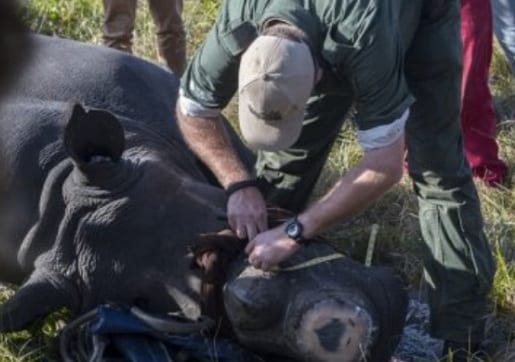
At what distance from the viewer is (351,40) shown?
3234mm

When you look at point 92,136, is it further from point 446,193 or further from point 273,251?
point 446,193

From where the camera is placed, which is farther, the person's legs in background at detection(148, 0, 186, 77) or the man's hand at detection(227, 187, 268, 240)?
the person's legs in background at detection(148, 0, 186, 77)

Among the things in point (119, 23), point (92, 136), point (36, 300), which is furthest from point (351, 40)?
point (119, 23)

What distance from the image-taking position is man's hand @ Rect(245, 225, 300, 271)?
344 centimetres

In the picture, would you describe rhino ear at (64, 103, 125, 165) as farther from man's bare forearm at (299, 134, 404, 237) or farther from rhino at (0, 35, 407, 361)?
man's bare forearm at (299, 134, 404, 237)

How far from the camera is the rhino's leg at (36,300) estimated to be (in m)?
3.83

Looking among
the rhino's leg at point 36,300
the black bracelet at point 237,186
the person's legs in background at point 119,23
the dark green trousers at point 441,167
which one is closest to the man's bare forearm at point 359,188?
the black bracelet at point 237,186

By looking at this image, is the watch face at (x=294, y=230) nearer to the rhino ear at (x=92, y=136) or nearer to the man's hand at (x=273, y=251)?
the man's hand at (x=273, y=251)

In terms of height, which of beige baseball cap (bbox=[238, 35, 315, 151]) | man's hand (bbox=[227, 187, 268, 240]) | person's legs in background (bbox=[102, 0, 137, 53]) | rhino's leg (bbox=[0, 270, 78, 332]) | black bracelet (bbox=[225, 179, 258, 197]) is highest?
beige baseball cap (bbox=[238, 35, 315, 151])

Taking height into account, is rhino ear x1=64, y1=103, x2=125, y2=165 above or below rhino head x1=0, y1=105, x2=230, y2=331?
above

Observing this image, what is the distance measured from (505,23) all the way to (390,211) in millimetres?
1065

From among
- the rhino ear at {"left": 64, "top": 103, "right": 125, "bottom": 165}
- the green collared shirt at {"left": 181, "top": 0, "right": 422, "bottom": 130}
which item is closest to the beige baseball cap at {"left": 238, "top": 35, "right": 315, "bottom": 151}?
the green collared shirt at {"left": 181, "top": 0, "right": 422, "bottom": 130}

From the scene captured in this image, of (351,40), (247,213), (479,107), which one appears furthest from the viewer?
(479,107)

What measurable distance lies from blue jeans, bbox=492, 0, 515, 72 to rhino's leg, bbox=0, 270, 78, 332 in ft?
8.35
